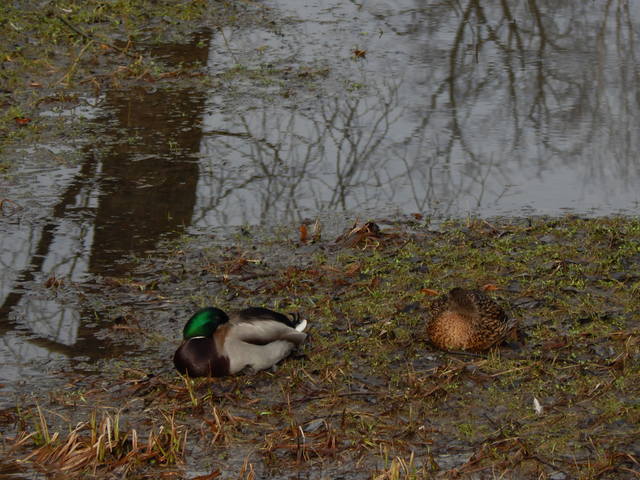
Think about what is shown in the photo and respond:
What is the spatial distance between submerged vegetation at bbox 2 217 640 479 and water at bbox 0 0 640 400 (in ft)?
1.31

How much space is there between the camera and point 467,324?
5.48 metres

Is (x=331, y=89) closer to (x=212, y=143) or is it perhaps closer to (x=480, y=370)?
(x=212, y=143)

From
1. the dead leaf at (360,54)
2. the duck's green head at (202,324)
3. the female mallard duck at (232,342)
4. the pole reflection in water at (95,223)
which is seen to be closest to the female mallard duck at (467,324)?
the female mallard duck at (232,342)

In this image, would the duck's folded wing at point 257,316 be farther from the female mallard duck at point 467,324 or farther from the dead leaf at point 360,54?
the dead leaf at point 360,54

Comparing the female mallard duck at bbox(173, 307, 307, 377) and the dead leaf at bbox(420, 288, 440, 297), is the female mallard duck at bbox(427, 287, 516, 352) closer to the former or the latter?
the dead leaf at bbox(420, 288, 440, 297)

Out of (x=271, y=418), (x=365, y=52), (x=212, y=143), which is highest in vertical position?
(x=365, y=52)

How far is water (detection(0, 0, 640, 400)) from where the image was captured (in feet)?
22.9

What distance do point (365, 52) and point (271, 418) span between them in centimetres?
690

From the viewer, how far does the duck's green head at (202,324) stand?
17.7ft

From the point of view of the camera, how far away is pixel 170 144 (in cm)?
875

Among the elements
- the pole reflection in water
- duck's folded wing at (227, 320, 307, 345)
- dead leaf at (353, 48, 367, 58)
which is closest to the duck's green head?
duck's folded wing at (227, 320, 307, 345)

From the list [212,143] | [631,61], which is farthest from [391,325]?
[631,61]

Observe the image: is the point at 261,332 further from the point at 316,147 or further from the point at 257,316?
the point at 316,147

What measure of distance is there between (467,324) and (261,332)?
1090mm
